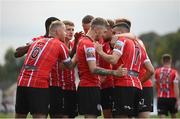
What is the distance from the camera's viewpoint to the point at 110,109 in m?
12.2

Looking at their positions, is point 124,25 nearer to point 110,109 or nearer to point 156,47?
point 110,109

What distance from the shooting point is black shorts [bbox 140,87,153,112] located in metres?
12.9

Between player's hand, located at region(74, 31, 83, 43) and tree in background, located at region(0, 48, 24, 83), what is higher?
player's hand, located at region(74, 31, 83, 43)

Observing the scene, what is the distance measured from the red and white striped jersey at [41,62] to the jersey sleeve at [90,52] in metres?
0.46

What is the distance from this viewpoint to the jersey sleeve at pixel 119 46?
11.3 meters

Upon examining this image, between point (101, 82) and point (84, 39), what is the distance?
117cm

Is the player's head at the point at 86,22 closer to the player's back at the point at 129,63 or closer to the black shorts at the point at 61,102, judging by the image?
the player's back at the point at 129,63

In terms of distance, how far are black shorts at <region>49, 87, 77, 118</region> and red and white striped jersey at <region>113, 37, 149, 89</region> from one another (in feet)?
4.03

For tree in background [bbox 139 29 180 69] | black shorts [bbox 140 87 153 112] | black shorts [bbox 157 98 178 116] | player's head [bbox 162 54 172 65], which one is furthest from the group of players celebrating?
tree in background [bbox 139 29 180 69]

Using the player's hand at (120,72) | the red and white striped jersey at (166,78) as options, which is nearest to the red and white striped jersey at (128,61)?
the player's hand at (120,72)

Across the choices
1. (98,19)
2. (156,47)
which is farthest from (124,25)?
(156,47)

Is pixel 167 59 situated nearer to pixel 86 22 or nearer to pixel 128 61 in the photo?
pixel 86 22

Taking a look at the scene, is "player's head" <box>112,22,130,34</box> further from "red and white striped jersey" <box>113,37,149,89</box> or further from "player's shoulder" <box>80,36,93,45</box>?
"player's shoulder" <box>80,36,93,45</box>

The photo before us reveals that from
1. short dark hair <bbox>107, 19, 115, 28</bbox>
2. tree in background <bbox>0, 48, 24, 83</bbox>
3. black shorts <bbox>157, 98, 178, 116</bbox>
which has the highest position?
short dark hair <bbox>107, 19, 115, 28</bbox>
